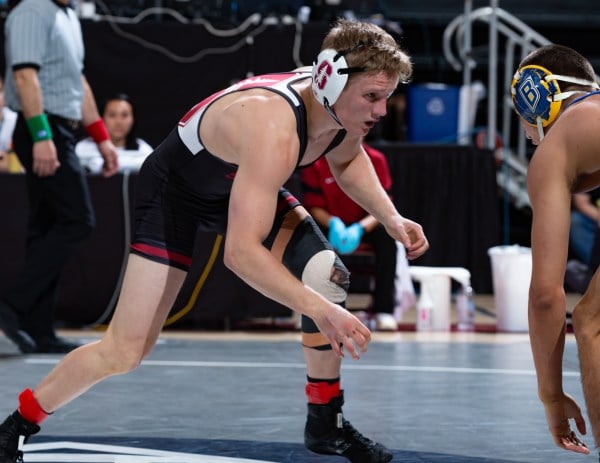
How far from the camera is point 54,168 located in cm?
519

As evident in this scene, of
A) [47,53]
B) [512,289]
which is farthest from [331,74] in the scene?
[512,289]

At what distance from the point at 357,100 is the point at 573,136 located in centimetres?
65

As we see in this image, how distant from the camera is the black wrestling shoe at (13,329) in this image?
207 inches

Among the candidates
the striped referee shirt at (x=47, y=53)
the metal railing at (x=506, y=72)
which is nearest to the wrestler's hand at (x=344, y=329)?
the striped referee shirt at (x=47, y=53)

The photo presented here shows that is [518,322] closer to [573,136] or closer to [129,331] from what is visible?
[129,331]

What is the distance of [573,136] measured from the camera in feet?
7.61

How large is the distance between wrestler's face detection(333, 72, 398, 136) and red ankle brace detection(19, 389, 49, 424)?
1.14 metres

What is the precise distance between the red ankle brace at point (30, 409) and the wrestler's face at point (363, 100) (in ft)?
3.73

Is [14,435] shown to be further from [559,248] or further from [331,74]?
[559,248]

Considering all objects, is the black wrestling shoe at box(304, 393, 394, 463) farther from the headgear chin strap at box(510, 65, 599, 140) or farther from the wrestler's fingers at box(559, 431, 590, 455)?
the headgear chin strap at box(510, 65, 599, 140)

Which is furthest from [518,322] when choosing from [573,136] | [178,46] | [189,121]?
[573,136]

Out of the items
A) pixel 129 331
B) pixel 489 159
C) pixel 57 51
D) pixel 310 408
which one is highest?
pixel 57 51

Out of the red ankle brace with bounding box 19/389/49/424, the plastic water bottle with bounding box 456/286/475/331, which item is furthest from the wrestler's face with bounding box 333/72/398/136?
the plastic water bottle with bounding box 456/286/475/331

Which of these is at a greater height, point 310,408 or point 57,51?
point 57,51
